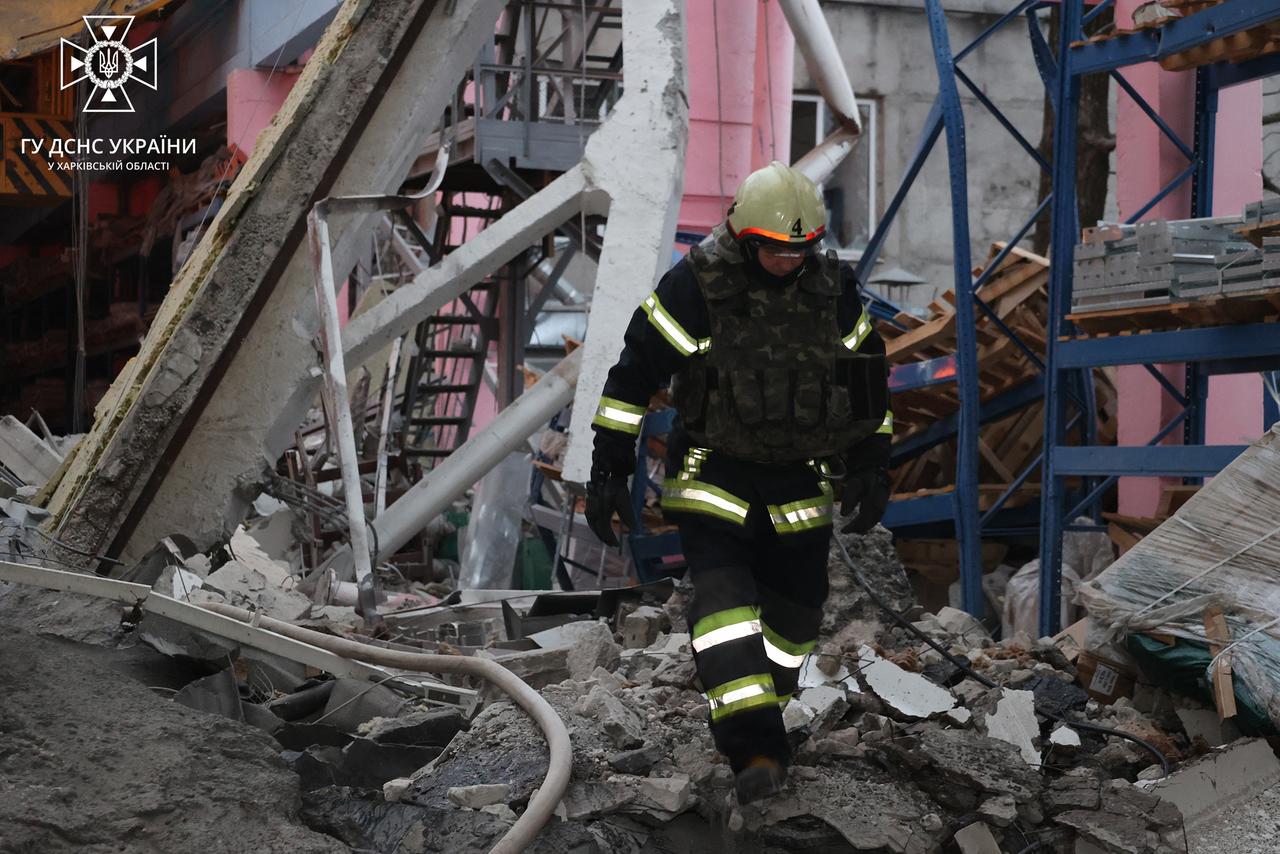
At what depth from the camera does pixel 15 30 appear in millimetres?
11094

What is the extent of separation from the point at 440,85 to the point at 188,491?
2666 millimetres

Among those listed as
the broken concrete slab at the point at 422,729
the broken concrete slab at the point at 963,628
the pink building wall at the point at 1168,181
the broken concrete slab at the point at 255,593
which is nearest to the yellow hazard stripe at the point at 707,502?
the broken concrete slab at the point at 422,729

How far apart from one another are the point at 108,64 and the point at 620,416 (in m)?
10.8

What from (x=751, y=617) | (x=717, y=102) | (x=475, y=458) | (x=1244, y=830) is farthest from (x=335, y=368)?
(x=717, y=102)

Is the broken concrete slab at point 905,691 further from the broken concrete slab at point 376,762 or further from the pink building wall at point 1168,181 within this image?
the pink building wall at point 1168,181

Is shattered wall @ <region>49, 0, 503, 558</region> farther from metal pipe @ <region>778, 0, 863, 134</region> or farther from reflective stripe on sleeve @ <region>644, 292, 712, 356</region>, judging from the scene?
reflective stripe on sleeve @ <region>644, 292, 712, 356</region>

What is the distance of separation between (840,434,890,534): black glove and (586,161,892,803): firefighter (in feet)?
0.30

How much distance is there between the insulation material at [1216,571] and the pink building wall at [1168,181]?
386 centimetres

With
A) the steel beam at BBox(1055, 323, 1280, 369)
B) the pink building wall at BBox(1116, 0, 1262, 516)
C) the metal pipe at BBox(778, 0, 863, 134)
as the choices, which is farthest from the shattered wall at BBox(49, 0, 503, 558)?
the pink building wall at BBox(1116, 0, 1262, 516)

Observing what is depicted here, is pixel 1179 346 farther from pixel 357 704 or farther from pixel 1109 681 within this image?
pixel 357 704

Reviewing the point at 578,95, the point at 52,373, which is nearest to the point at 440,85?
the point at 578,95

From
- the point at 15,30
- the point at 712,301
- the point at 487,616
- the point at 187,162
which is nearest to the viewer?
the point at 712,301

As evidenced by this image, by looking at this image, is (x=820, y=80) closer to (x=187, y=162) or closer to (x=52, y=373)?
(x=187, y=162)

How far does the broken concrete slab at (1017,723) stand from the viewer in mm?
5019
